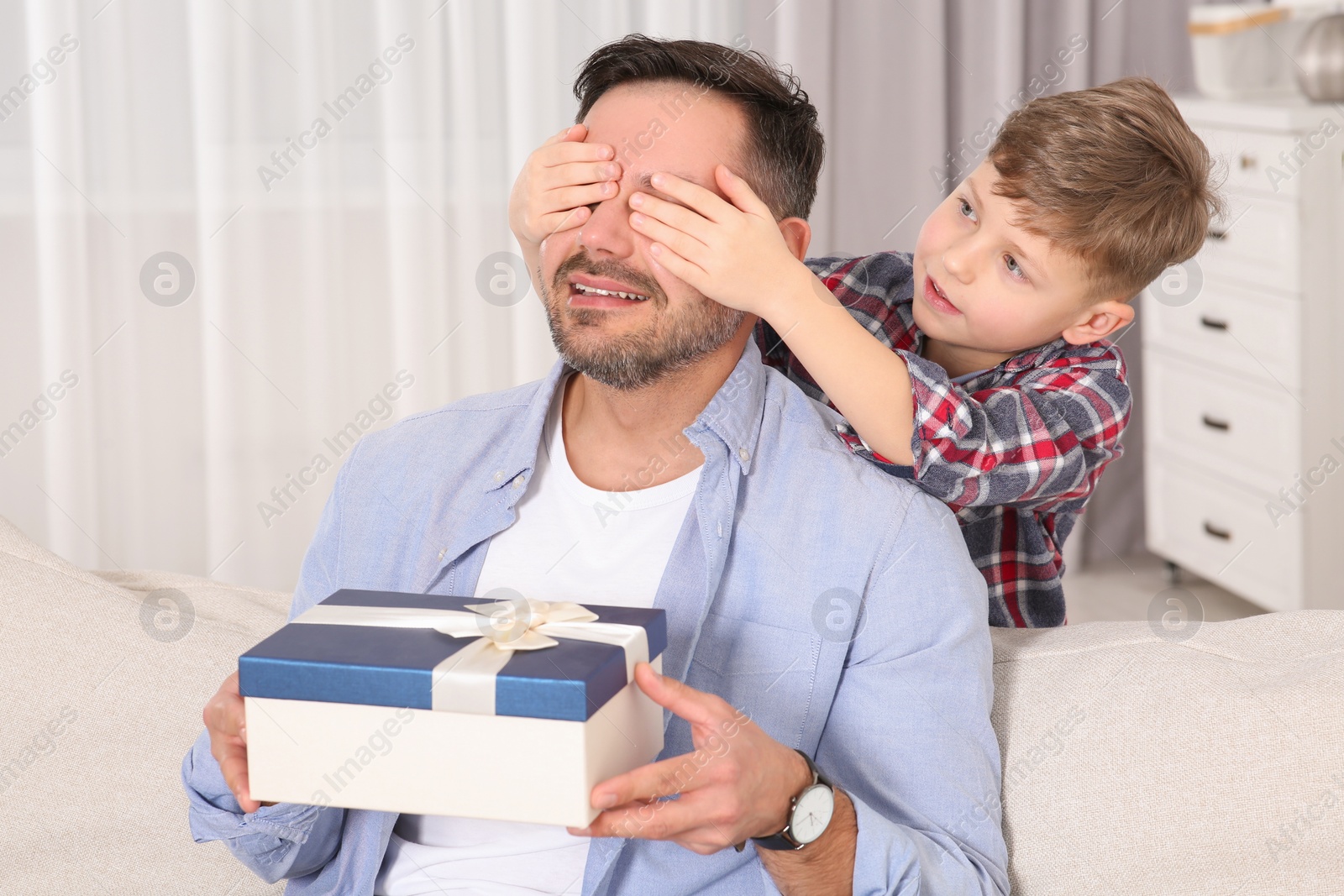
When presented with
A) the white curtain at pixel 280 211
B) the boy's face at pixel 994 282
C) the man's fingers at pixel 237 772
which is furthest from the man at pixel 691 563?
the white curtain at pixel 280 211

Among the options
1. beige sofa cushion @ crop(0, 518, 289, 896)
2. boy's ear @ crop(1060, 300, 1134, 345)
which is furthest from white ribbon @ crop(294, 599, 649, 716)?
boy's ear @ crop(1060, 300, 1134, 345)

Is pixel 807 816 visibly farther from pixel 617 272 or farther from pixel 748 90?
pixel 748 90

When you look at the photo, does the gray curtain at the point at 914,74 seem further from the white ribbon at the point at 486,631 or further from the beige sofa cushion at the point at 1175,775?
the white ribbon at the point at 486,631

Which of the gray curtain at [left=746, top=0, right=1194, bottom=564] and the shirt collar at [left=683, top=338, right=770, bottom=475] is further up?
the gray curtain at [left=746, top=0, right=1194, bottom=564]

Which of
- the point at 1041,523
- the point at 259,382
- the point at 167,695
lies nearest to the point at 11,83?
the point at 259,382

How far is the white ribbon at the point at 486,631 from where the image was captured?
0.85 meters

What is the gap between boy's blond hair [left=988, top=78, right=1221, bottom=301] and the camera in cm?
126

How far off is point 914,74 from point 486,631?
8.66 ft

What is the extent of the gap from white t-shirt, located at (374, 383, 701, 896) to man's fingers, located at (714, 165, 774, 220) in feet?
0.79

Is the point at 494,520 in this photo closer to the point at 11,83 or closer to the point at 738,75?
the point at 738,75

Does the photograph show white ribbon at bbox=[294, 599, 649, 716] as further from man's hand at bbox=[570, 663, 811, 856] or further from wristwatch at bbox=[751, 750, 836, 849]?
wristwatch at bbox=[751, 750, 836, 849]

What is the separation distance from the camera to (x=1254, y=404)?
9.35 ft

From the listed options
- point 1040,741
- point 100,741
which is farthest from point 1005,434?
point 100,741

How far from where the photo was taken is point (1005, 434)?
1193 millimetres
